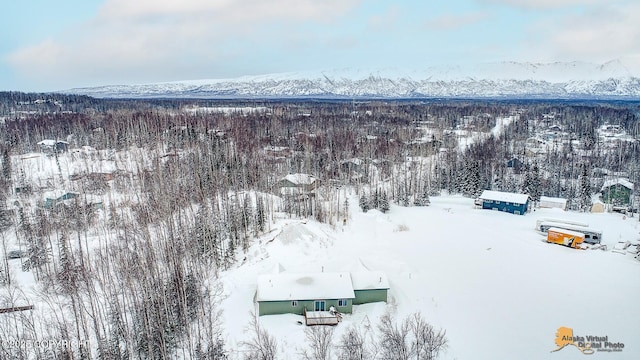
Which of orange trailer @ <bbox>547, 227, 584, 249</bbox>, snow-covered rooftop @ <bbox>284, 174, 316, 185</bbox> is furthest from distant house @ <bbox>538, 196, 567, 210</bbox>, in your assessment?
snow-covered rooftop @ <bbox>284, 174, 316, 185</bbox>

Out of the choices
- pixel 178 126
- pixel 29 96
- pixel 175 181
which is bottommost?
pixel 175 181

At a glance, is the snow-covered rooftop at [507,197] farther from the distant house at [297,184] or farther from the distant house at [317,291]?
the distant house at [317,291]

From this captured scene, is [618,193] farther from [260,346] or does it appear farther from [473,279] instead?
[260,346]

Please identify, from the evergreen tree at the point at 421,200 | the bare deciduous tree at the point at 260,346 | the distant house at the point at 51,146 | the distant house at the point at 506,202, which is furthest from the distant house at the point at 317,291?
the distant house at the point at 51,146

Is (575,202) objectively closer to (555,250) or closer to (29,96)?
(555,250)

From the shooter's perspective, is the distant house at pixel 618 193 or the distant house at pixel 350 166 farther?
the distant house at pixel 350 166

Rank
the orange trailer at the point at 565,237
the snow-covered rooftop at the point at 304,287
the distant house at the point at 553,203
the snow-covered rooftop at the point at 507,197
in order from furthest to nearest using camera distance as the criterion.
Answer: the distant house at the point at 553,203
the snow-covered rooftop at the point at 507,197
the orange trailer at the point at 565,237
the snow-covered rooftop at the point at 304,287

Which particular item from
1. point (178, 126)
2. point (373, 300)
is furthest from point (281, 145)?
point (373, 300)
